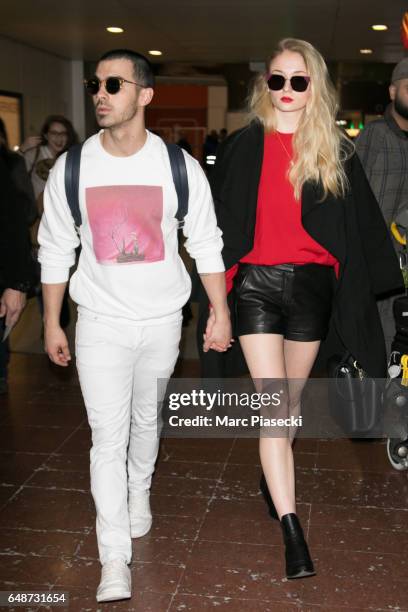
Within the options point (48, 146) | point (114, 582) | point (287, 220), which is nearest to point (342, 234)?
point (287, 220)

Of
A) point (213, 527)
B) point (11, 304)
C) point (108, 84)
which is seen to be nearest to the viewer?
point (108, 84)

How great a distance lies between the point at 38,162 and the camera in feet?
22.3

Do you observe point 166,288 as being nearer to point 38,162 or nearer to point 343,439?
point 343,439

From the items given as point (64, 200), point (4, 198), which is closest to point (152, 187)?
point (64, 200)

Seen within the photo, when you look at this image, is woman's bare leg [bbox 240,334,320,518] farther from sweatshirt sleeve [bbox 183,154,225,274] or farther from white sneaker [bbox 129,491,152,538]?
white sneaker [bbox 129,491,152,538]

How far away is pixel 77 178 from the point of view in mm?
2725

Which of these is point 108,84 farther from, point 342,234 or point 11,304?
point 11,304

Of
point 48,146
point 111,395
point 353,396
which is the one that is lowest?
point 353,396

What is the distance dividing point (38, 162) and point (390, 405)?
13.2 feet

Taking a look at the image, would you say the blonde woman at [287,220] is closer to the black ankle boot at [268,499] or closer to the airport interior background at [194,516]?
the airport interior background at [194,516]

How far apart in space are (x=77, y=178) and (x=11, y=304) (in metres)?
1.19

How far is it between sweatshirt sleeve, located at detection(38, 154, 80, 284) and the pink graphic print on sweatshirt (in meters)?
0.12

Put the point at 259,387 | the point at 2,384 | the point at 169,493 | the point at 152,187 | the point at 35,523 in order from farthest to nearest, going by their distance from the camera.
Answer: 1. the point at 2,384
2. the point at 169,493
3. the point at 35,523
4. the point at 259,387
5. the point at 152,187

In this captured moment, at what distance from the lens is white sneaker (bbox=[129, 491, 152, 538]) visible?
3312mm
